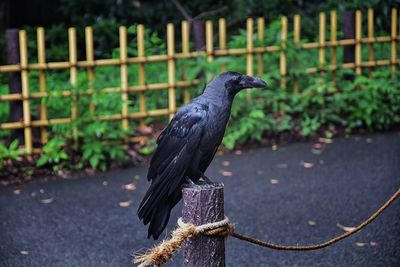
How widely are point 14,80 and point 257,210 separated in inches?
120

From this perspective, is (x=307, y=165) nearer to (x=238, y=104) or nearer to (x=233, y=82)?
(x=238, y=104)

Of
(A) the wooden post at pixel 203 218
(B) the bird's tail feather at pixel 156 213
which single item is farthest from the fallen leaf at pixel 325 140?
(A) the wooden post at pixel 203 218

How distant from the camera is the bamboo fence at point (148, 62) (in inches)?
290

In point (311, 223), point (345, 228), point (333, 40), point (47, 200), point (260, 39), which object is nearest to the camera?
point (345, 228)

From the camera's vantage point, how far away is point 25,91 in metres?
7.33

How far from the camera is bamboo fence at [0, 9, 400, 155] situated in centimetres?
736

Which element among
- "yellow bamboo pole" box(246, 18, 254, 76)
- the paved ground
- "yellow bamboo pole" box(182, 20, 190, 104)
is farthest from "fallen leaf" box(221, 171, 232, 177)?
"yellow bamboo pole" box(246, 18, 254, 76)

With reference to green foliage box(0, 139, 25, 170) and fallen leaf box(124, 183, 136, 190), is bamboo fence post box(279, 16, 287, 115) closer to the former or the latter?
fallen leaf box(124, 183, 136, 190)

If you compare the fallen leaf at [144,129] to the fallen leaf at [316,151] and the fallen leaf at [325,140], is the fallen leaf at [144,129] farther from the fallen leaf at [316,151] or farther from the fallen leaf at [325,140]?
the fallen leaf at [325,140]

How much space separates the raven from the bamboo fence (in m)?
4.11

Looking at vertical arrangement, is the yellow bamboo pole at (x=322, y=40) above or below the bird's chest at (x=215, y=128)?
above

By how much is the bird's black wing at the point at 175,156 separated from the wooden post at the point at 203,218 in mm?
230

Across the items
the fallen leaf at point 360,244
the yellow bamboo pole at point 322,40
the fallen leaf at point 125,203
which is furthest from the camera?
the yellow bamboo pole at point 322,40

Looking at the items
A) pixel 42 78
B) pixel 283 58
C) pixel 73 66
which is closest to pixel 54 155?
pixel 42 78
